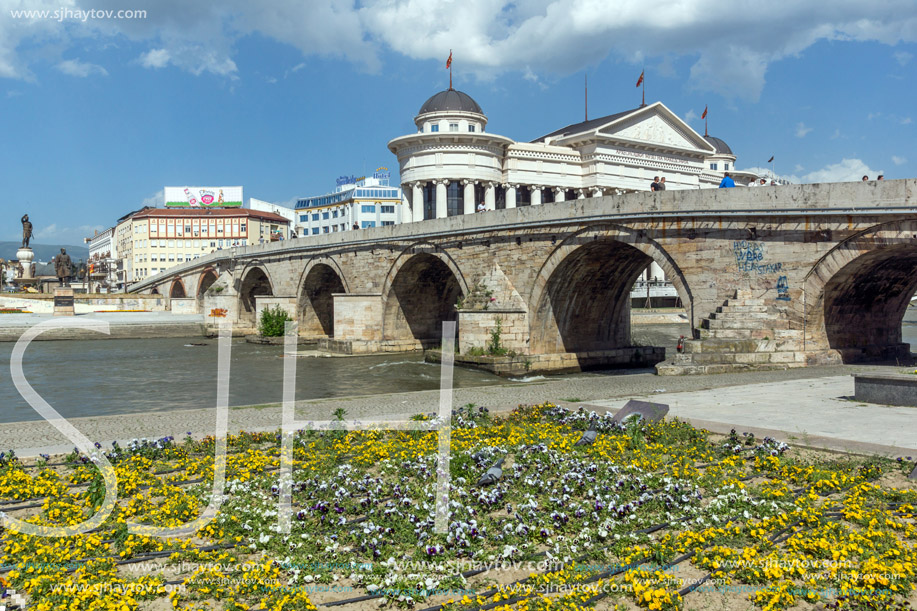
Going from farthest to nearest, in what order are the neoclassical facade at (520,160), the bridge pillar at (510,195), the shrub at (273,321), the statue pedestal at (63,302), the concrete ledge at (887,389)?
the bridge pillar at (510,195), the neoclassical facade at (520,160), the statue pedestal at (63,302), the shrub at (273,321), the concrete ledge at (887,389)

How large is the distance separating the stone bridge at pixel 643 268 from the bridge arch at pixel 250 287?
284 inches

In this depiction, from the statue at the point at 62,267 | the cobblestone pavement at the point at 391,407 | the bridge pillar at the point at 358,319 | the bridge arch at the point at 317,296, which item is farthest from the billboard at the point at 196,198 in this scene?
the cobblestone pavement at the point at 391,407

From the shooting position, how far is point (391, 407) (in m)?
9.16

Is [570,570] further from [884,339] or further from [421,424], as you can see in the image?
[884,339]

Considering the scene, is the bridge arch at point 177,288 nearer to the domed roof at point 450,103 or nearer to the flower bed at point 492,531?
the domed roof at point 450,103

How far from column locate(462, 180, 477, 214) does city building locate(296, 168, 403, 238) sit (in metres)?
23.8

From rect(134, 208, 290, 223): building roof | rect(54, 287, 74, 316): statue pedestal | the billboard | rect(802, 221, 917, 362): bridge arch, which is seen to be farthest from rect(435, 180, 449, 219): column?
the billboard

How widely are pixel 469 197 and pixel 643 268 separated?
2616 cm

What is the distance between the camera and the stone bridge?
1324 cm

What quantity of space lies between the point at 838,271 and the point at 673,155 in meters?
40.7

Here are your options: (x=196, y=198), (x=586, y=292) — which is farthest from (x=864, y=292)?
(x=196, y=198)

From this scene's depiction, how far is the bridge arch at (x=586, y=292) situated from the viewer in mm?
17703

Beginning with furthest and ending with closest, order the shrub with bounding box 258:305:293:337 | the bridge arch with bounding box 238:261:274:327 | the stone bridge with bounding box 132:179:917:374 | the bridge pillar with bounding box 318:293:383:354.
→ the bridge arch with bounding box 238:261:274:327 < the shrub with bounding box 258:305:293:337 < the bridge pillar with bounding box 318:293:383:354 < the stone bridge with bounding box 132:179:917:374

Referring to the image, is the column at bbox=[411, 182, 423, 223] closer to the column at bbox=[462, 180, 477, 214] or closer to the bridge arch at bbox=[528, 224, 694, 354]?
the column at bbox=[462, 180, 477, 214]
